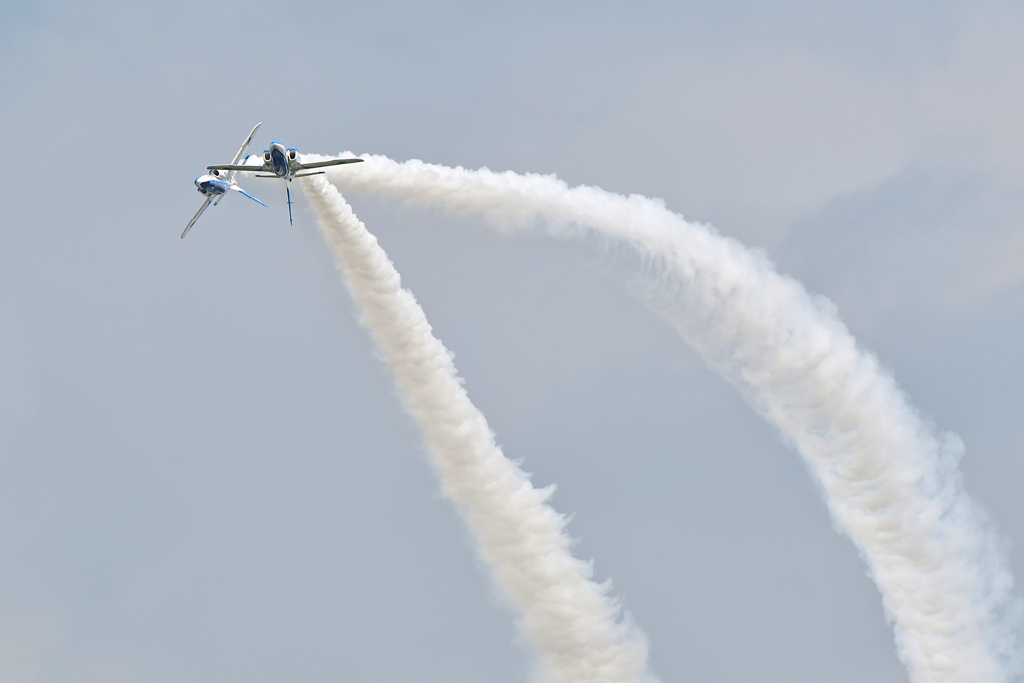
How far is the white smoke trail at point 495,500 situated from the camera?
543 ft

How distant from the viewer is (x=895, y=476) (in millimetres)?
166750

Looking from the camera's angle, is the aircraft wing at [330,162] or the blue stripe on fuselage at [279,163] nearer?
the aircraft wing at [330,162]

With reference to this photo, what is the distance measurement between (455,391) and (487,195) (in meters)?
8.94

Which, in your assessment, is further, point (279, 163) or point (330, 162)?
point (279, 163)

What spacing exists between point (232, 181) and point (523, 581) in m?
21.7

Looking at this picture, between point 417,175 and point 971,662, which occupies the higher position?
point 417,175

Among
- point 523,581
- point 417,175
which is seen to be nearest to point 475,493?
point 523,581

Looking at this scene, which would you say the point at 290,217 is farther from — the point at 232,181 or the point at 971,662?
the point at 971,662

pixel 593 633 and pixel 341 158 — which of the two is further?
pixel 593 633

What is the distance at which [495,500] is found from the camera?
554ft

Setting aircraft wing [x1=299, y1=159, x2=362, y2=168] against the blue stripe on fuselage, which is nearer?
aircraft wing [x1=299, y1=159, x2=362, y2=168]

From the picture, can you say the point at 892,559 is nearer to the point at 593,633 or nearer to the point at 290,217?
the point at 593,633

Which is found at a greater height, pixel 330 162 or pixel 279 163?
pixel 330 162

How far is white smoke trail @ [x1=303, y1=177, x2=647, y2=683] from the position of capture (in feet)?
543
